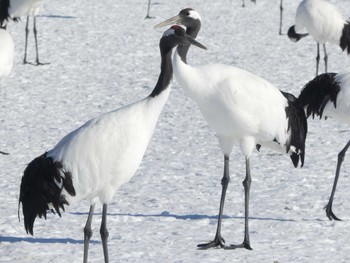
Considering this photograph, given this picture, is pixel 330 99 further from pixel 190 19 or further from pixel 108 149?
pixel 108 149

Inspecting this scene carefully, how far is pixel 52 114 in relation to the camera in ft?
42.8

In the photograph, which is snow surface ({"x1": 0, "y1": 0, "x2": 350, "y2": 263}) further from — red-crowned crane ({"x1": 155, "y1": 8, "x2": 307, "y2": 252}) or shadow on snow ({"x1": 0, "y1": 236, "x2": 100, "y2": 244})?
red-crowned crane ({"x1": 155, "y1": 8, "x2": 307, "y2": 252})

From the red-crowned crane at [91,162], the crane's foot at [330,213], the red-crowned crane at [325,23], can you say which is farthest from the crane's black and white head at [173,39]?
the red-crowned crane at [325,23]

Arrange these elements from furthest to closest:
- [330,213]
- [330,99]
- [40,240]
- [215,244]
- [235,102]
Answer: [330,99] < [330,213] < [40,240] < [215,244] < [235,102]

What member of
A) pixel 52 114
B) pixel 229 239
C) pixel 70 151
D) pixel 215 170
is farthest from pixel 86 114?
pixel 70 151

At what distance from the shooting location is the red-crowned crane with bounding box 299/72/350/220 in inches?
333

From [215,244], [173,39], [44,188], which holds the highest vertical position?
[173,39]

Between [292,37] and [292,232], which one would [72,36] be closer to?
[292,37]

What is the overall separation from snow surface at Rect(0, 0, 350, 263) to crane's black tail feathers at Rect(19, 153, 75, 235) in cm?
75

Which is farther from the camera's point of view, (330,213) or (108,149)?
(330,213)

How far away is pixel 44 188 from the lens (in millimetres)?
6520

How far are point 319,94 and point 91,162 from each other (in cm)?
285

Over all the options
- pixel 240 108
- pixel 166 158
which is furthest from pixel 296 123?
pixel 166 158

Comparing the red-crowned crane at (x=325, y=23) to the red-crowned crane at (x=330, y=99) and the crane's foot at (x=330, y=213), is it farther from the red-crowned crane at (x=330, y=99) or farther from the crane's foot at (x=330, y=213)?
the crane's foot at (x=330, y=213)
